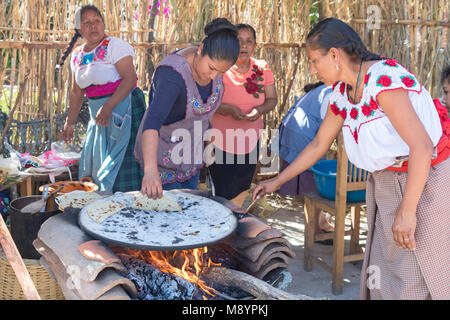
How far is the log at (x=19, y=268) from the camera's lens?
1878 mm

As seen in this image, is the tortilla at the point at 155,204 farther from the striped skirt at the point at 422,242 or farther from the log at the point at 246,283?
the striped skirt at the point at 422,242

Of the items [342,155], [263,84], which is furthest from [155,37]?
[342,155]

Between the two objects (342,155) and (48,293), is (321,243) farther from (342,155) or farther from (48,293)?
(48,293)

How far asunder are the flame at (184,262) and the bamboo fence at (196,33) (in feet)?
8.18

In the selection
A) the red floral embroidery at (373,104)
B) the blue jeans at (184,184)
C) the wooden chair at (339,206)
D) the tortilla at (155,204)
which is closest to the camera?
the red floral embroidery at (373,104)

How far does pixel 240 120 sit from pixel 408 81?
2154mm

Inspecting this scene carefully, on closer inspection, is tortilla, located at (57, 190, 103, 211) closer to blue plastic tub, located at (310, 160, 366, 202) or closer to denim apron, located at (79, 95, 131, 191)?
denim apron, located at (79, 95, 131, 191)

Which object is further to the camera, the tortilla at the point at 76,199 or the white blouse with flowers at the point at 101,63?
the white blouse with flowers at the point at 101,63

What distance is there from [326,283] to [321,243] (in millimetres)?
737

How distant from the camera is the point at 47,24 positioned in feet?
14.8

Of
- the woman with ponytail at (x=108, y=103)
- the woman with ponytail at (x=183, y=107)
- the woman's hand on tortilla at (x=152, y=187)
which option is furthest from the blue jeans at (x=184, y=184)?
the woman's hand on tortilla at (x=152, y=187)

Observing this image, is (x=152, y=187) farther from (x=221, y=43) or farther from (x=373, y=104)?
(x=373, y=104)

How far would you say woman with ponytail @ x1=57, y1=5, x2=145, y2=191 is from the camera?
3576 mm

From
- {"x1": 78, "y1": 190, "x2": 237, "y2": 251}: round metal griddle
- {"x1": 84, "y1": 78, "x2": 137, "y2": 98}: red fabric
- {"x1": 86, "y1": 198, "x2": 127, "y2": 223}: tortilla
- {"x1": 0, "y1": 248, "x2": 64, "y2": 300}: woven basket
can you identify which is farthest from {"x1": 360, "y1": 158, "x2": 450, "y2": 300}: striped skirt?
{"x1": 84, "y1": 78, "x2": 137, "y2": 98}: red fabric
